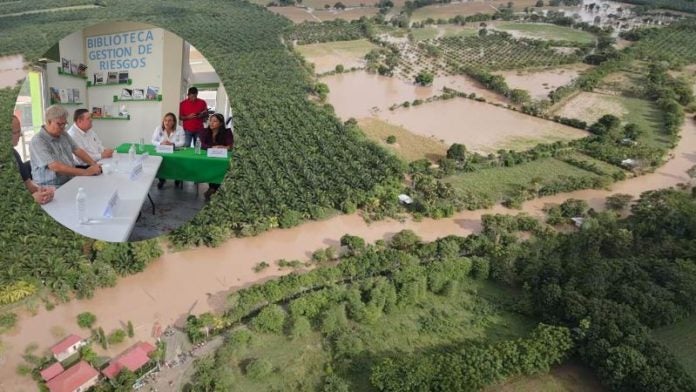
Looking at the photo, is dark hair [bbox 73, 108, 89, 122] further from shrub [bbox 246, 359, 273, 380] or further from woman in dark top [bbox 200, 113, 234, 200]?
shrub [bbox 246, 359, 273, 380]

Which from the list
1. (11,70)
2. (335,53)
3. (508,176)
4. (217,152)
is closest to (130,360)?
(217,152)

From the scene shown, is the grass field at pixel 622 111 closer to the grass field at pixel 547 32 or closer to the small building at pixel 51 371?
the grass field at pixel 547 32

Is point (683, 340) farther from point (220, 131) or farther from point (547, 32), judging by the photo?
point (547, 32)

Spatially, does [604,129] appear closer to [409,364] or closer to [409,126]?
[409,126]

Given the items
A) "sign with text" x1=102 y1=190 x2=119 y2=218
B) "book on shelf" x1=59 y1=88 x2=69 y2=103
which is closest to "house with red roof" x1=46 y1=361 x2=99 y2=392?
"sign with text" x1=102 y1=190 x2=119 y2=218

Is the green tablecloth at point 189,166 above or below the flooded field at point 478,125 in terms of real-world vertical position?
above

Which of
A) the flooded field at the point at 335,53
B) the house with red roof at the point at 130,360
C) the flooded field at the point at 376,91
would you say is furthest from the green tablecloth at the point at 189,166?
the flooded field at the point at 335,53
